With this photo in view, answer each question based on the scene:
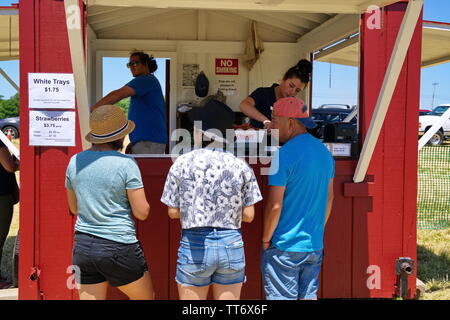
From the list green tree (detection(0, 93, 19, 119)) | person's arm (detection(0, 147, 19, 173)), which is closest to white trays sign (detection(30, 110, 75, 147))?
person's arm (detection(0, 147, 19, 173))

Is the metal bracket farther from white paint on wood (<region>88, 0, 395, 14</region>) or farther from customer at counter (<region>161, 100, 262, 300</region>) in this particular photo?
white paint on wood (<region>88, 0, 395, 14</region>)

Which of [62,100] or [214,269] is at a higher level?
[62,100]

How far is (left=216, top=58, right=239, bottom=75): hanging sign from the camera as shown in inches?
258

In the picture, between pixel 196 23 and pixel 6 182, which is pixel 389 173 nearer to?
pixel 6 182

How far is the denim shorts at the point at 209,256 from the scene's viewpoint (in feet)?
8.39

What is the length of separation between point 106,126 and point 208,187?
2.24 ft

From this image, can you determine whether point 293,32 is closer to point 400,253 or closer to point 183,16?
point 183,16

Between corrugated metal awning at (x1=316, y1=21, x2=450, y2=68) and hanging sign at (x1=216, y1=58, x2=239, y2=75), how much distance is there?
109cm

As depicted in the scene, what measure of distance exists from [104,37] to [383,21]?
3816mm

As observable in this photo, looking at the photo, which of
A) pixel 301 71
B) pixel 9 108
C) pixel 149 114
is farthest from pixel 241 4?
pixel 9 108

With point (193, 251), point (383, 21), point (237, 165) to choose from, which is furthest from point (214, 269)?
point (383, 21)

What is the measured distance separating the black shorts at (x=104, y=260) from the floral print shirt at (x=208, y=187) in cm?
39

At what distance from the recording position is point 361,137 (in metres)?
4.00

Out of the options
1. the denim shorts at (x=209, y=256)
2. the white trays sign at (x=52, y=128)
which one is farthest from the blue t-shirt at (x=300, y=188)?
the white trays sign at (x=52, y=128)
